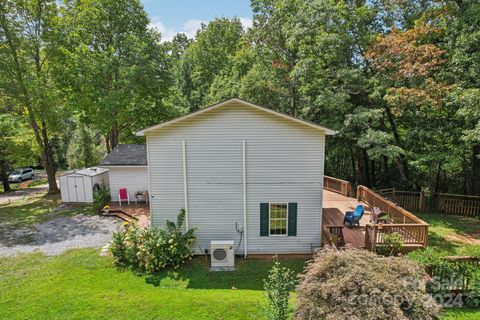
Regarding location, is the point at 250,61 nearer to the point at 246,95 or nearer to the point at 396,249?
the point at 246,95

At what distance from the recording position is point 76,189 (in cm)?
1686

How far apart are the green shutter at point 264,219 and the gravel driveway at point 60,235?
6.48 metres

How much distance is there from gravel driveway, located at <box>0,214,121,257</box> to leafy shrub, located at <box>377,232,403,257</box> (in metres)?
10.4

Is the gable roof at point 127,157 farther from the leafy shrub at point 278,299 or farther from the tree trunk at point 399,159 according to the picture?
the tree trunk at point 399,159

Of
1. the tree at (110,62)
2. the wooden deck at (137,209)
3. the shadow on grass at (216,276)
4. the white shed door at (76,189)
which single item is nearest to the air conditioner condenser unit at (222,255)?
the shadow on grass at (216,276)

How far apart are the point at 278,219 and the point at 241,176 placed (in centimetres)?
213

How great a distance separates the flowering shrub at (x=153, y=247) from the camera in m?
8.99

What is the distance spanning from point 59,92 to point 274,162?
18098mm

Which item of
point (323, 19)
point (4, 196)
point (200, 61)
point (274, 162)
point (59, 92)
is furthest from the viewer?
point (200, 61)

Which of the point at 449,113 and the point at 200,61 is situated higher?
the point at 200,61

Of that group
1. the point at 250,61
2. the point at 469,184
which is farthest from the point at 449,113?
the point at 250,61

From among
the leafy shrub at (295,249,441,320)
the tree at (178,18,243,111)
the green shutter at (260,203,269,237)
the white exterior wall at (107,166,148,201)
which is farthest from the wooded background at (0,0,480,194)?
the tree at (178,18,243,111)

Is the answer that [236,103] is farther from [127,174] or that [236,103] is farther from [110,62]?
[110,62]

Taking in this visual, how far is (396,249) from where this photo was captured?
867 centimetres
